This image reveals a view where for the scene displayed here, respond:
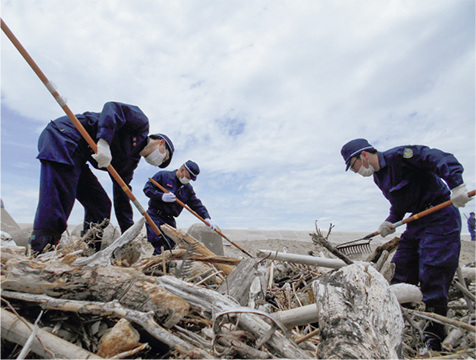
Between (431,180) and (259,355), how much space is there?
337 cm

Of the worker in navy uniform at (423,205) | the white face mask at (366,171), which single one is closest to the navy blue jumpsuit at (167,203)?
the worker in navy uniform at (423,205)

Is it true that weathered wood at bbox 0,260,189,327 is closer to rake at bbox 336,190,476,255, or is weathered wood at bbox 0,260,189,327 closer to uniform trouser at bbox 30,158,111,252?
uniform trouser at bbox 30,158,111,252

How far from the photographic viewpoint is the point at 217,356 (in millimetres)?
1045

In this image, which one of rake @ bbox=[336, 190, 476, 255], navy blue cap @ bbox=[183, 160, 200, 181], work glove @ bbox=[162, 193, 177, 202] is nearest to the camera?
rake @ bbox=[336, 190, 476, 255]

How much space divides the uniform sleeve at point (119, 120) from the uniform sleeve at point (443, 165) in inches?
134

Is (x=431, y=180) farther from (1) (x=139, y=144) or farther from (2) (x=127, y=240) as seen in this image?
(1) (x=139, y=144)

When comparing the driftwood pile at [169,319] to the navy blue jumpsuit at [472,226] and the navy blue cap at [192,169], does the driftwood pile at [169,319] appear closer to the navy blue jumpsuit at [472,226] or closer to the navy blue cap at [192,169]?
the navy blue cap at [192,169]

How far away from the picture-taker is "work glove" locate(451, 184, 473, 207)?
Answer: 2.92m

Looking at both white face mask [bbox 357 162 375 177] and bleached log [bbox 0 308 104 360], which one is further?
white face mask [bbox 357 162 375 177]

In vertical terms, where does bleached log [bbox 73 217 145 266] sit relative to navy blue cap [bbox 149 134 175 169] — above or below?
below

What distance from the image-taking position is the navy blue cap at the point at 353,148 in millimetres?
3676

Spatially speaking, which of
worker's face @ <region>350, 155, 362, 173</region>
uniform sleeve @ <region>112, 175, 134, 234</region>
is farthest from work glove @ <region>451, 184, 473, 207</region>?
uniform sleeve @ <region>112, 175, 134, 234</region>

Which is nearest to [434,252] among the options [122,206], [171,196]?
[122,206]

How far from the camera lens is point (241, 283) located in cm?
186
